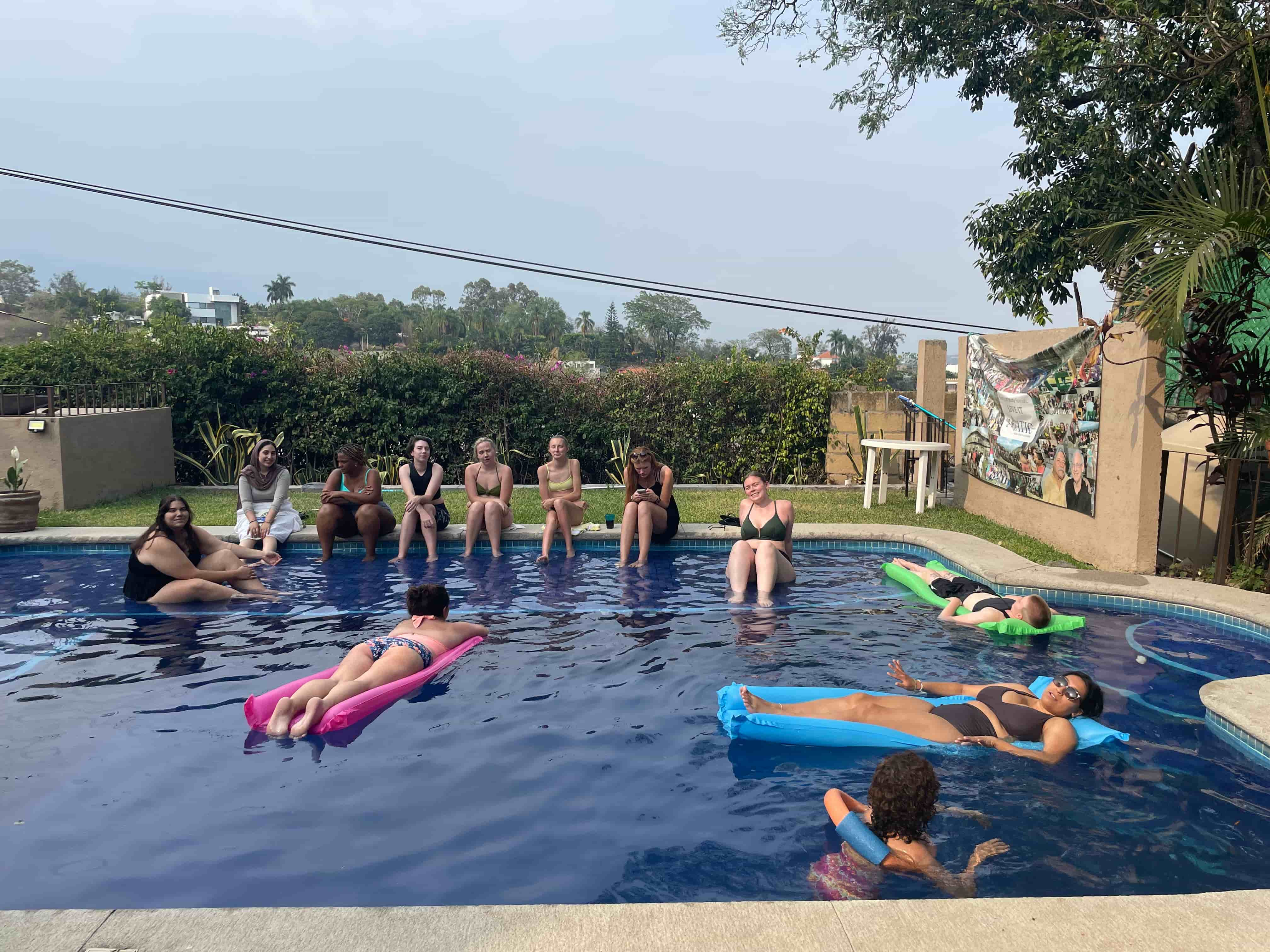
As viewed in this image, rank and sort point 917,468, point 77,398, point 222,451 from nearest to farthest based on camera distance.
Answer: point 917,468 < point 77,398 < point 222,451

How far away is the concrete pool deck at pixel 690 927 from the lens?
2.56 metres

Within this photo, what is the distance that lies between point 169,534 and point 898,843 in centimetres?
621

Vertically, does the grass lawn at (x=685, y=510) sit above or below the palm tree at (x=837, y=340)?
below

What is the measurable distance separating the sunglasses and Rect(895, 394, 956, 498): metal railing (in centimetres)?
867

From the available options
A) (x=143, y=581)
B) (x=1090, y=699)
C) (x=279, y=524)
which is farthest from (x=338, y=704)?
(x=279, y=524)

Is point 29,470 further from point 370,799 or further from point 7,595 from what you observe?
point 370,799

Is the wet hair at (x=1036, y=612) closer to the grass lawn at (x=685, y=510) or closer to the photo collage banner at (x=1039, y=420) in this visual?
the photo collage banner at (x=1039, y=420)

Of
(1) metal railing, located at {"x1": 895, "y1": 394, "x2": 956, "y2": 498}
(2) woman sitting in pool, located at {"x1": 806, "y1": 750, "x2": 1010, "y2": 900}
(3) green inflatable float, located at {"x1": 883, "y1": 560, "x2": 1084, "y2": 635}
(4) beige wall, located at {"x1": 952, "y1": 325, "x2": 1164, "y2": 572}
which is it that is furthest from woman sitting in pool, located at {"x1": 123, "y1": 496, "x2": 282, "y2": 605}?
(1) metal railing, located at {"x1": 895, "y1": 394, "x2": 956, "y2": 498}

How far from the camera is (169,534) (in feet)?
24.5

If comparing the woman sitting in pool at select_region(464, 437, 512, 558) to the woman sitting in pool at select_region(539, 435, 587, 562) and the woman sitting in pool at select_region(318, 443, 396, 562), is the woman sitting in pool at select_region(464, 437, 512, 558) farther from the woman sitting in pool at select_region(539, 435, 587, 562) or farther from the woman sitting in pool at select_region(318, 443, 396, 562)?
the woman sitting in pool at select_region(318, 443, 396, 562)

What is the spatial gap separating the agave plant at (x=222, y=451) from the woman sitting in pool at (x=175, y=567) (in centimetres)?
645

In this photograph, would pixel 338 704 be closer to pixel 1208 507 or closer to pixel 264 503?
pixel 264 503

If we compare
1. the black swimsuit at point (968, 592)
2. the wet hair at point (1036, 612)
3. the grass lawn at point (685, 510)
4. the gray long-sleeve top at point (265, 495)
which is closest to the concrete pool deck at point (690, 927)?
the wet hair at point (1036, 612)

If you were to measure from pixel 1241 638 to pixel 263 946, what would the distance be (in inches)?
265
